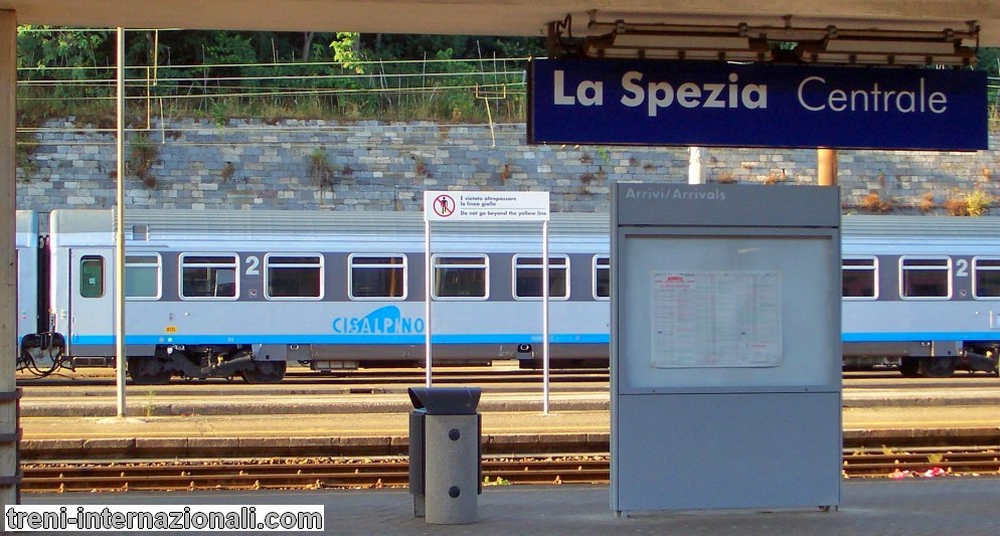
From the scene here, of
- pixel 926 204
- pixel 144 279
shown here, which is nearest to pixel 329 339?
pixel 144 279

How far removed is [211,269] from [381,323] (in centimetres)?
333

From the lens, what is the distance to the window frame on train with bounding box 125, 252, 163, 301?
21562 millimetres

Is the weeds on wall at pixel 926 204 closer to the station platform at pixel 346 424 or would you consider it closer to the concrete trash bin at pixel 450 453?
the station platform at pixel 346 424

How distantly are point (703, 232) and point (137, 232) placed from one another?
16.1 meters

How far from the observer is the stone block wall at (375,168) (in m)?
32.7

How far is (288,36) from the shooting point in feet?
142

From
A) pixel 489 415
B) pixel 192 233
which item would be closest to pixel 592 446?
pixel 489 415

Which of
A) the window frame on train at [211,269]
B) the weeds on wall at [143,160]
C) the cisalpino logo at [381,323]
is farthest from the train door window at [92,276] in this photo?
the weeds on wall at [143,160]

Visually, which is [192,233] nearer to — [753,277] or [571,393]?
[571,393]

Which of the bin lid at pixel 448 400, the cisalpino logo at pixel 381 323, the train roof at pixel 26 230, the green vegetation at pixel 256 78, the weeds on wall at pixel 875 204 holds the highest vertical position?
the green vegetation at pixel 256 78

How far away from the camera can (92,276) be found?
21.9 metres

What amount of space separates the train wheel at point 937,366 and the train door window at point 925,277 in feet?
5.47

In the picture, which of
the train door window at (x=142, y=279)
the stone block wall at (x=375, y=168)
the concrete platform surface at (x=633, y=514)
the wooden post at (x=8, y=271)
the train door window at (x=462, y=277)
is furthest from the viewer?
the stone block wall at (x=375, y=168)

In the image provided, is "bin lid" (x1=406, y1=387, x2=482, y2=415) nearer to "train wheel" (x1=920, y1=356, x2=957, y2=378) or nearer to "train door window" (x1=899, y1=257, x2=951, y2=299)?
"train door window" (x1=899, y1=257, x2=951, y2=299)
